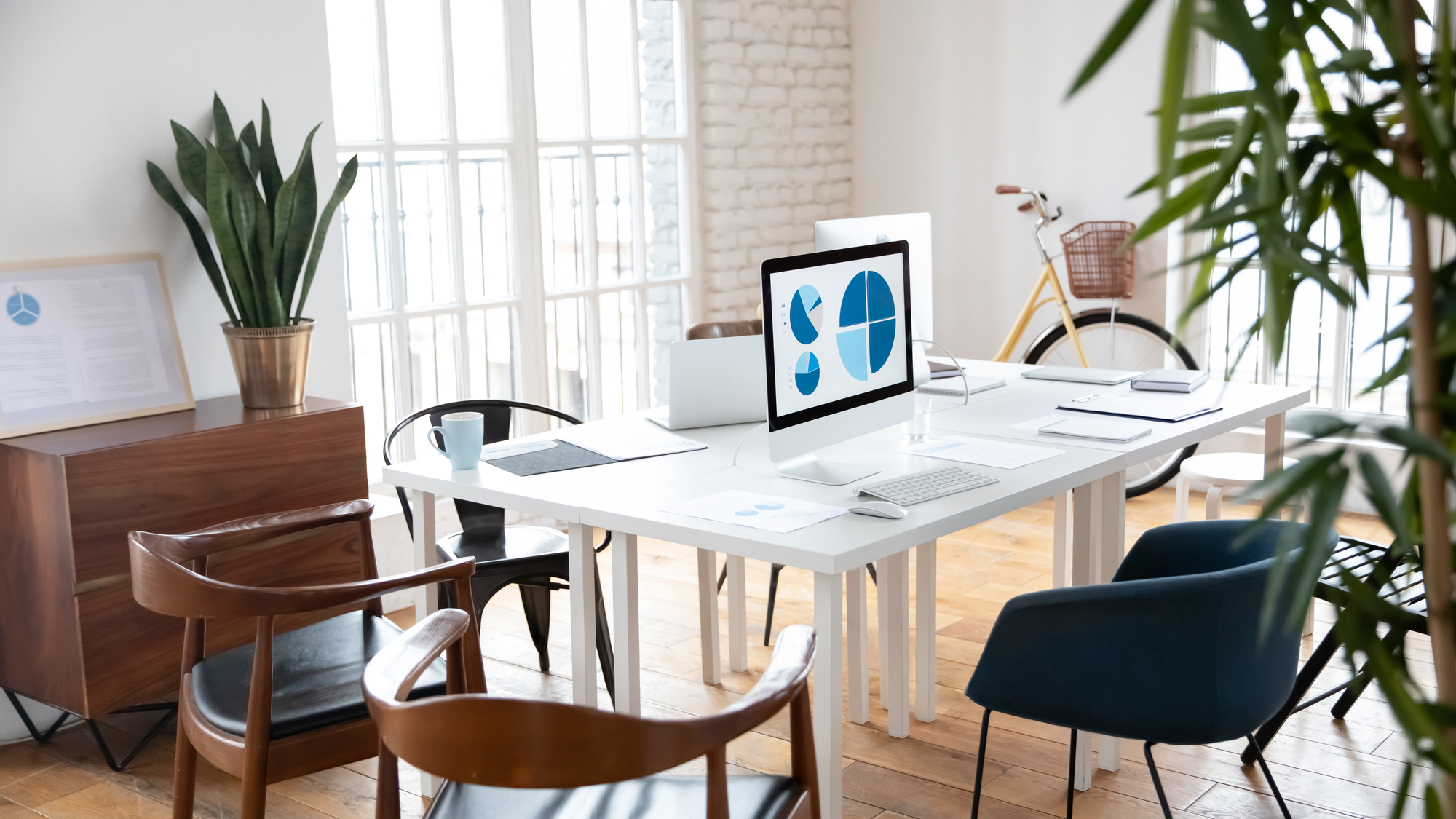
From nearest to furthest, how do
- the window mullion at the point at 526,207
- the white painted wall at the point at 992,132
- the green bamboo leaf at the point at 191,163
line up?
1. the green bamboo leaf at the point at 191,163
2. the window mullion at the point at 526,207
3. the white painted wall at the point at 992,132

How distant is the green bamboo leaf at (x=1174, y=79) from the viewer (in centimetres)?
87

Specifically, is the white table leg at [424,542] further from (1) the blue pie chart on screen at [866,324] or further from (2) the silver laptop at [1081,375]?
(2) the silver laptop at [1081,375]

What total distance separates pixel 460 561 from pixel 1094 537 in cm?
129

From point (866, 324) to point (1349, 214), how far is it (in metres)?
1.47

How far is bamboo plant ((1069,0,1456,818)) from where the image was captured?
0.93 meters

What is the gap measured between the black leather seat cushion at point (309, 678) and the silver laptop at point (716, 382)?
860 millimetres

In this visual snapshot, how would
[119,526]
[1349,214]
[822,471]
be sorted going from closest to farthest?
[1349,214]
[822,471]
[119,526]

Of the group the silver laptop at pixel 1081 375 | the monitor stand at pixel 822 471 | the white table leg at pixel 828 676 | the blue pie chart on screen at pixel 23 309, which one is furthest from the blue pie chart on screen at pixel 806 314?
the blue pie chart on screen at pixel 23 309

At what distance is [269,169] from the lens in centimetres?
312

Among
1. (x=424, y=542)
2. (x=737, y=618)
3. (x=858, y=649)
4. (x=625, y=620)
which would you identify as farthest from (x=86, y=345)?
(x=858, y=649)

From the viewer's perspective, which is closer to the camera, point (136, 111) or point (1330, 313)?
point (136, 111)

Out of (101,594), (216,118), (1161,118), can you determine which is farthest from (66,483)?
(1161,118)

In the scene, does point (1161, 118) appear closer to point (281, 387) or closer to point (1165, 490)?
point (281, 387)

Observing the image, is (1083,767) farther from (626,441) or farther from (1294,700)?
(626,441)
